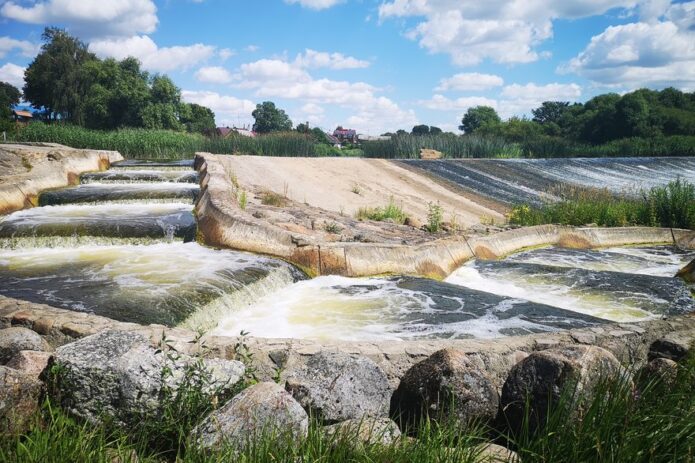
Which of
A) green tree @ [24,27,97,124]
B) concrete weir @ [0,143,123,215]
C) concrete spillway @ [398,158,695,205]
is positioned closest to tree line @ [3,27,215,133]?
green tree @ [24,27,97,124]

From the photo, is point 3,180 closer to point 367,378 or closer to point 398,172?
point 367,378

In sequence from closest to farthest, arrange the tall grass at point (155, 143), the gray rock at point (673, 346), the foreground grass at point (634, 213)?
the gray rock at point (673, 346) < the foreground grass at point (634, 213) < the tall grass at point (155, 143)

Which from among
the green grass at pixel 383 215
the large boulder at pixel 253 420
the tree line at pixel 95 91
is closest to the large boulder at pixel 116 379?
the large boulder at pixel 253 420

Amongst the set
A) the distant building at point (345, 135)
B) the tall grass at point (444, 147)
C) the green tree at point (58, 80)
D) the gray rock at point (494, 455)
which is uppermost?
the green tree at point (58, 80)

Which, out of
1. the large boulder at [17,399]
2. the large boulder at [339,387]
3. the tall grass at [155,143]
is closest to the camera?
the large boulder at [17,399]

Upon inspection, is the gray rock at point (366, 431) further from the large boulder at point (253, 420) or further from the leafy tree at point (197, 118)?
the leafy tree at point (197, 118)

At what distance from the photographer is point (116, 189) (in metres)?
11.8

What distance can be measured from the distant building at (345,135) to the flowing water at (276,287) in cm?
5569

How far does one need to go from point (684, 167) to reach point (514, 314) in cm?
2759

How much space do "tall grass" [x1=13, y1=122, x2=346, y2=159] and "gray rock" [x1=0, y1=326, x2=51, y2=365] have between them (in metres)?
18.5

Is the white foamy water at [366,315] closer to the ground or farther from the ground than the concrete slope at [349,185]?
closer to the ground

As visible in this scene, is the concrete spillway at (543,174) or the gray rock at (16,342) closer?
the gray rock at (16,342)

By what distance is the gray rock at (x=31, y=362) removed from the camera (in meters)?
2.84

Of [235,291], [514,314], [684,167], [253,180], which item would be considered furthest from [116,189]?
[684,167]
